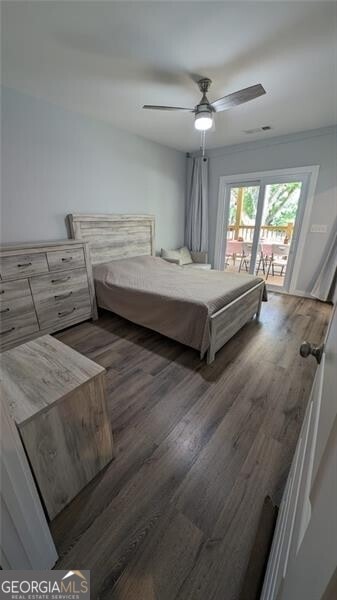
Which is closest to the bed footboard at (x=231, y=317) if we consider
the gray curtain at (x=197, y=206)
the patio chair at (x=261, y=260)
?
the patio chair at (x=261, y=260)

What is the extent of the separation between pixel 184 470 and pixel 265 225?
161 inches

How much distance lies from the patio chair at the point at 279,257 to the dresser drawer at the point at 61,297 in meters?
3.42

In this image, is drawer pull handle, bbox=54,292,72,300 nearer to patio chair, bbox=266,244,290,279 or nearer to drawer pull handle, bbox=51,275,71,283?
drawer pull handle, bbox=51,275,71,283

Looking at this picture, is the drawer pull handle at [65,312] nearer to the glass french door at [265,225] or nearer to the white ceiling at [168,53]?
the white ceiling at [168,53]

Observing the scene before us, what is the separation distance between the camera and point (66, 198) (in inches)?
114

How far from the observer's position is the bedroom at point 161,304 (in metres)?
0.94

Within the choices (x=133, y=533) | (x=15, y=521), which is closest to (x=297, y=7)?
(x=15, y=521)

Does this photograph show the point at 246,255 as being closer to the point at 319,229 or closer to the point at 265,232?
the point at 265,232

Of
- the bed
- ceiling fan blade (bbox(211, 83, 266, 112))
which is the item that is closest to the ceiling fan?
ceiling fan blade (bbox(211, 83, 266, 112))

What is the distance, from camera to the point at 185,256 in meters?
4.66

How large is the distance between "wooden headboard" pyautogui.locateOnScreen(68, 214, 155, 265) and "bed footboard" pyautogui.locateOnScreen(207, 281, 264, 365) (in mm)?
1933

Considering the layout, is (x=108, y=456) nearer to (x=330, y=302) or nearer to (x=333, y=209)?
(x=330, y=302)

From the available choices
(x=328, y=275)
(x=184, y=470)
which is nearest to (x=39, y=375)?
(x=184, y=470)

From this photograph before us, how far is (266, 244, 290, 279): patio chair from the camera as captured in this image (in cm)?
421
